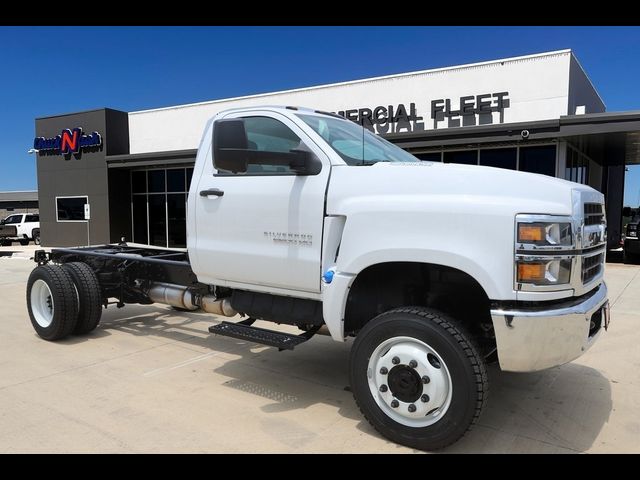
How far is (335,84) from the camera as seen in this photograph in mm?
16422

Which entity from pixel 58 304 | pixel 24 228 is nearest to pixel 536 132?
pixel 58 304

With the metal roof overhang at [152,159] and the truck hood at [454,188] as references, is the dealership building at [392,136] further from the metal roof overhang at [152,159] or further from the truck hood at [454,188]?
the truck hood at [454,188]

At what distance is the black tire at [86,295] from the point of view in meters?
6.02

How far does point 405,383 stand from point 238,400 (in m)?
1.60

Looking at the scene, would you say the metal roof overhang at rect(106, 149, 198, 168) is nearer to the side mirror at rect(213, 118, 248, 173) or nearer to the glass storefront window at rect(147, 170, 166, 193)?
the glass storefront window at rect(147, 170, 166, 193)

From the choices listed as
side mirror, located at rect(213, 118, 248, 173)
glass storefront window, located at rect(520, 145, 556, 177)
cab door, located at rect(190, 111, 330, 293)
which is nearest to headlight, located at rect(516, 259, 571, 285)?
cab door, located at rect(190, 111, 330, 293)

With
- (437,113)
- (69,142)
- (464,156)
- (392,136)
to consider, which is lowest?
(464,156)

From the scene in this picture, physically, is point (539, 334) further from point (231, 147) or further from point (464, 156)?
point (464, 156)

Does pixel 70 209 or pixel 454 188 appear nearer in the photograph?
pixel 454 188

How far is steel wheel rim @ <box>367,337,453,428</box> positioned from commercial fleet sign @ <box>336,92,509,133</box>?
10.7m

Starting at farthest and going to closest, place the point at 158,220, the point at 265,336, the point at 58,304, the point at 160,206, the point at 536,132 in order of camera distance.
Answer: the point at 158,220, the point at 160,206, the point at 536,132, the point at 58,304, the point at 265,336

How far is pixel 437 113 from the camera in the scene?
14664 mm

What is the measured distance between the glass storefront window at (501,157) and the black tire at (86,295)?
438 inches
